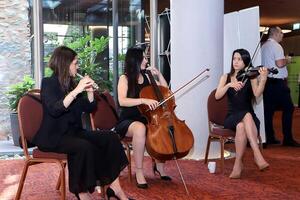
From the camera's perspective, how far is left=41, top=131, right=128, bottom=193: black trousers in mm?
2758

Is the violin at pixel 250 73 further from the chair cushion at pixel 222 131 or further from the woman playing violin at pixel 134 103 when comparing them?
the woman playing violin at pixel 134 103

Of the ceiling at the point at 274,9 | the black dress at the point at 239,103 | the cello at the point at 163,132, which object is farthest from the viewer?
the ceiling at the point at 274,9

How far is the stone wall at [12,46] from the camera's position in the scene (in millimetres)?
5926

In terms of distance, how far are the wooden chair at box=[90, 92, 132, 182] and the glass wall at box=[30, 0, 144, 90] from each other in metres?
2.33

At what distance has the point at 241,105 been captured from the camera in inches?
155

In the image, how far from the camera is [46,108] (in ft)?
9.38

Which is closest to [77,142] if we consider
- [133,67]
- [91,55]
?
[133,67]

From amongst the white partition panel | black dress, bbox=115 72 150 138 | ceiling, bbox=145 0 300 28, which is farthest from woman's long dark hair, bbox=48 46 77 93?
ceiling, bbox=145 0 300 28

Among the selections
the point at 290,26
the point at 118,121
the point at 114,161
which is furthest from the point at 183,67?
the point at 290,26

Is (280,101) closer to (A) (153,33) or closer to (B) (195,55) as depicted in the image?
(B) (195,55)

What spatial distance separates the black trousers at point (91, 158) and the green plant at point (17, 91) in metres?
2.72

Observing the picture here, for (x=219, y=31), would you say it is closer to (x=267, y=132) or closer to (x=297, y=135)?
(x=267, y=132)

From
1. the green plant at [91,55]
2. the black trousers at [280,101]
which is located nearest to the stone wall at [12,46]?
the green plant at [91,55]

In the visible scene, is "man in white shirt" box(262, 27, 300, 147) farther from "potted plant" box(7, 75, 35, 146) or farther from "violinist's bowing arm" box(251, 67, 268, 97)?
"potted plant" box(7, 75, 35, 146)
